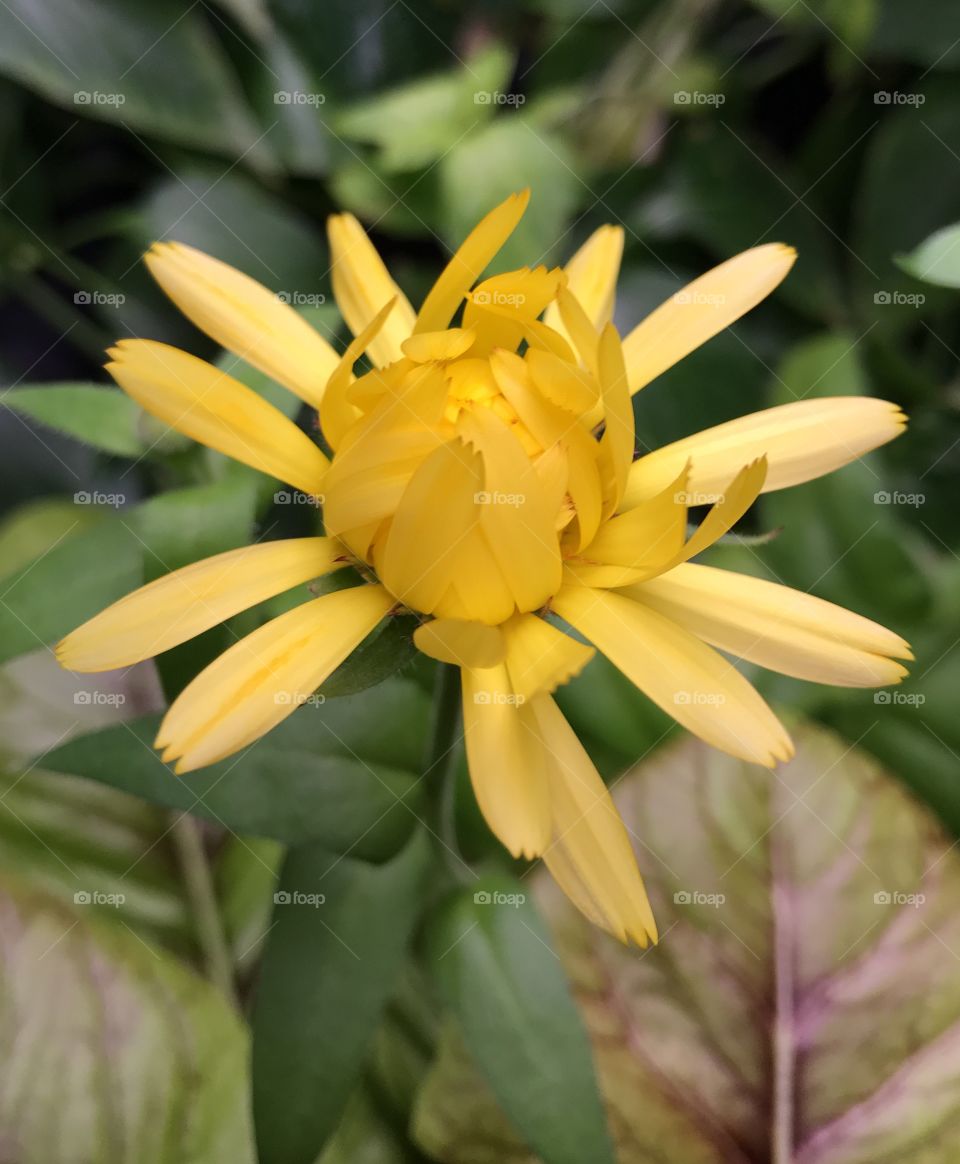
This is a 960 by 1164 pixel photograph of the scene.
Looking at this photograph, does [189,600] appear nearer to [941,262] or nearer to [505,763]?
[505,763]

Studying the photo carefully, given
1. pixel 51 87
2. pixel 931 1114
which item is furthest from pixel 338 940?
pixel 51 87

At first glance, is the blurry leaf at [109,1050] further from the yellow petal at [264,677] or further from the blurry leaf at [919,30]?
the blurry leaf at [919,30]

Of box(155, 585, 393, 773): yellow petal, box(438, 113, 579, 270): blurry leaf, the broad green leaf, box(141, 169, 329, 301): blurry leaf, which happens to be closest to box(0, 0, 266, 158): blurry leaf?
box(141, 169, 329, 301): blurry leaf

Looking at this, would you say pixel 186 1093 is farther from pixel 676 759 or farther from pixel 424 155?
pixel 424 155

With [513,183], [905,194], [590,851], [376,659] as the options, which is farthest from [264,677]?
[905,194]

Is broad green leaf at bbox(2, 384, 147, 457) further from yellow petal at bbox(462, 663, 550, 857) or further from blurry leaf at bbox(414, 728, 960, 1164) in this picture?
blurry leaf at bbox(414, 728, 960, 1164)
